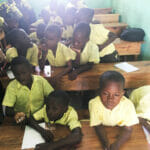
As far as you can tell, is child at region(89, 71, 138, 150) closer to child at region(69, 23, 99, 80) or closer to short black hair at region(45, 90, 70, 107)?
short black hair at region(45, 90, 70, 107)

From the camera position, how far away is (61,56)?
2133mm

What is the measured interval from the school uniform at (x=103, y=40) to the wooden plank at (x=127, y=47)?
114 cm

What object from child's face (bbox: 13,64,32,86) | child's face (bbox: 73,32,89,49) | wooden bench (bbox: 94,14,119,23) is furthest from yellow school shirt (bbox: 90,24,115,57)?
wooden bench (bbox: 94,14,119,23)

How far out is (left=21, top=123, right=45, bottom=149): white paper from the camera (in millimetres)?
1059

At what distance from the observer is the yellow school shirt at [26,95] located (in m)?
1.46

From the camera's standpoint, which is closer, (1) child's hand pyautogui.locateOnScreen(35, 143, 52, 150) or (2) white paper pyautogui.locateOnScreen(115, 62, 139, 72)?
(1) child's hand pyautogui.locateOnScreen(35, 143, 52, 150)

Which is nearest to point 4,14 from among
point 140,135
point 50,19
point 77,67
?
point 50,19

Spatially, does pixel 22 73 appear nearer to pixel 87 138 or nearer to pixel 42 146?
pixel 42 146

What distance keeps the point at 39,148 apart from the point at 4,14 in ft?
11.6

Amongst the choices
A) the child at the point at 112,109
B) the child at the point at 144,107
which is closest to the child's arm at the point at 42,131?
the child at the point at 112,109

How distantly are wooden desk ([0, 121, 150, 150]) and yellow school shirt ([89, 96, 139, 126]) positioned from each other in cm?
6

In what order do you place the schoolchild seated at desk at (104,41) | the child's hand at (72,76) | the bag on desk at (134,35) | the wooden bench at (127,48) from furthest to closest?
1. the wooden bench at (127,48)
2. the bag on desk at (134,35)
3. the schoolchild seated at desk at (104,41)
4. the child's hand at (72,76)

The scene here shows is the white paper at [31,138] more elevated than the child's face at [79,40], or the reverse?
the child's face at [79,40]

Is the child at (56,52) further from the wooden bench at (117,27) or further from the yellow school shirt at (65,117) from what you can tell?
the wooden bench at (117,27)
